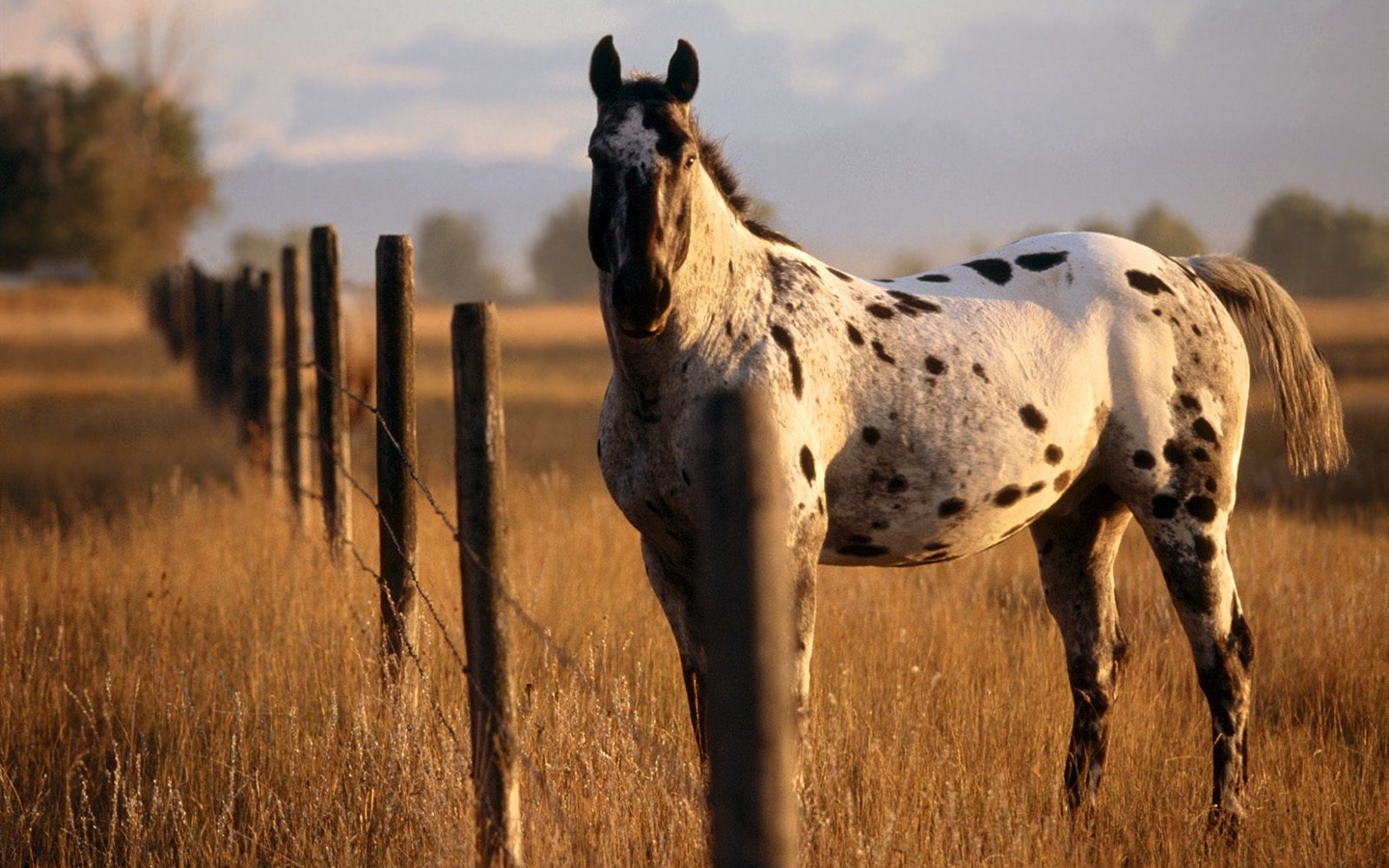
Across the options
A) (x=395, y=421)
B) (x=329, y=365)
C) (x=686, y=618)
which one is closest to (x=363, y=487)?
(x=329, y=365)

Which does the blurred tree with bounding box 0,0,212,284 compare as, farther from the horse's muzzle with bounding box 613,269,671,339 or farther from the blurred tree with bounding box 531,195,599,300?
the blurred tree with bounding box 531,195,599,300


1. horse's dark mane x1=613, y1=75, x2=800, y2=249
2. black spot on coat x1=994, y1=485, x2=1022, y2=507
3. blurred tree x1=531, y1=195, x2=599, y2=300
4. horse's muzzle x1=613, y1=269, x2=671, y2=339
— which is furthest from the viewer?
blurred tree x1=531, y1=195, x2=599, y2=300

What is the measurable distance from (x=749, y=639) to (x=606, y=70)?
2.31m

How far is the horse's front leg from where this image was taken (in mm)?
3971

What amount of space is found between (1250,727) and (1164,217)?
96061mm

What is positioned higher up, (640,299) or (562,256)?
(562,256)

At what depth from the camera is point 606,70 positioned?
3.68 meters

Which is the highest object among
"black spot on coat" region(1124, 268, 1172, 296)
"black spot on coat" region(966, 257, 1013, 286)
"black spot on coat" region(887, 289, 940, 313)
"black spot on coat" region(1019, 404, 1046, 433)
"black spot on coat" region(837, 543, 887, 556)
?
"black spot on coat" region(966, 257, 1013, 286)

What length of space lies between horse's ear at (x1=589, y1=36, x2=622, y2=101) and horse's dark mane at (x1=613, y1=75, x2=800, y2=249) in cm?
5

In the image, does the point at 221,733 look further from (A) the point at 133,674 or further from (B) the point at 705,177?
(B) the point at 705,177

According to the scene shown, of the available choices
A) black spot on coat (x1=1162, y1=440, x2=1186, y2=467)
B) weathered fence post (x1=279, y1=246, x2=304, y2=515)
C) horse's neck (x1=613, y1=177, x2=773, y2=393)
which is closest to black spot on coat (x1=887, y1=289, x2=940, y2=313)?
horse's neck (x1=613, y1=177, x2=773, y2=393)

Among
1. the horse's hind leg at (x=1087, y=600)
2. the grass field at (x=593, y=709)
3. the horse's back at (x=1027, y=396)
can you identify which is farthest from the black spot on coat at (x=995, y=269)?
the grass field at (x=593, y=709)

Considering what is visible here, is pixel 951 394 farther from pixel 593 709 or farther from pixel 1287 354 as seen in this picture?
pixel 1287 354

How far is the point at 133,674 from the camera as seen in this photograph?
Answer: 4.93m
